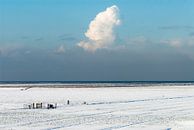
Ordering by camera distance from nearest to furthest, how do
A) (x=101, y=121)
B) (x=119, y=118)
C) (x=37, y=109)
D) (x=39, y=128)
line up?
(x=39, y=128) → (x=101, y=121) → (x=119, y=118) → (x=37, y=109)

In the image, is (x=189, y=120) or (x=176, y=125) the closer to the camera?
(x=176, y=125)

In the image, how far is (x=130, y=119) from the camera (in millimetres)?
27047

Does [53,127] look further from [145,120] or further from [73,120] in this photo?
[145,120]

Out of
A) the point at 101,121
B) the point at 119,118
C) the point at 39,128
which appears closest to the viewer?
the point at 39,128

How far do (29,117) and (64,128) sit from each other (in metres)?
6.48

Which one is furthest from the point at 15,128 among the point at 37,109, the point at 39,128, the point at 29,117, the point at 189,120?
the point at 37,109

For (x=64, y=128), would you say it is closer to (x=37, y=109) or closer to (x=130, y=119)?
(x=130, y=119)

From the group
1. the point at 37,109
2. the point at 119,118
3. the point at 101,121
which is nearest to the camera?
the point at 101,121

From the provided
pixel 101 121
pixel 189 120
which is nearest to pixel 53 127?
pixel 101 121

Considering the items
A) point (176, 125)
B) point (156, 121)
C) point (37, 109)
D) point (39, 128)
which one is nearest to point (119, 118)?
point (156, 121)

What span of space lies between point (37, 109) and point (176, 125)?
14.6 meters

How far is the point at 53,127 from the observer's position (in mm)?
22953

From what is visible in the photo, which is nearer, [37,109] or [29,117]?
[29,117]

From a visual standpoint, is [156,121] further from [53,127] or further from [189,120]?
[53,127]
